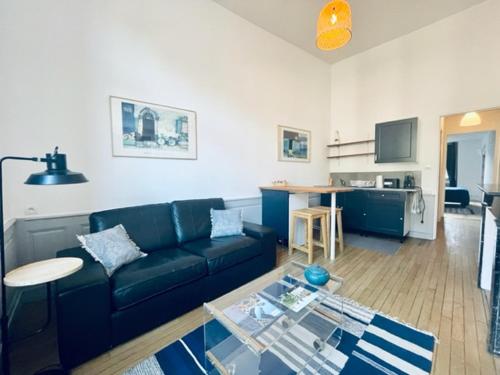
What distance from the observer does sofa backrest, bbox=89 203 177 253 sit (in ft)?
7.06

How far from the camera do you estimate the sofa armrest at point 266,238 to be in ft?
8.84

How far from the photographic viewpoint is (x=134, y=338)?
1.73 m

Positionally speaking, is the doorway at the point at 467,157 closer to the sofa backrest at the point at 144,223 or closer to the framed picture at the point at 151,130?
the framed picture at the point at 151,130

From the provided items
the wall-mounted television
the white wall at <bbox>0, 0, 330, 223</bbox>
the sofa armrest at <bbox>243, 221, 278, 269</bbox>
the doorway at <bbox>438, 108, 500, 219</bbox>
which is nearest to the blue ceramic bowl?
the sofa armrest at <bbox>243, 221, 278, 269</bbox>

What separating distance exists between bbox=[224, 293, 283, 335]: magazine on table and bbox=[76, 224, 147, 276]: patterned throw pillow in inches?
41.5

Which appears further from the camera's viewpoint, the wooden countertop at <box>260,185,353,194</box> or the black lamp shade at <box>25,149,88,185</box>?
the wooden countertop at <box>260,185,353,194</box>

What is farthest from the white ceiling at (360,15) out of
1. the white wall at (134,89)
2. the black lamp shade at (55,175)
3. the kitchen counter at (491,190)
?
the black lamp shade at (55,175)

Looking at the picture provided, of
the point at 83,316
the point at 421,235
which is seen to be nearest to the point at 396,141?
the point at 421,235

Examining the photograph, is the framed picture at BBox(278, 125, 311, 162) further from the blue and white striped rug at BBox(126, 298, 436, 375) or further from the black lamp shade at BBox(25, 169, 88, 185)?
the black lamp shade at BBox(25, 169, 88, 185)

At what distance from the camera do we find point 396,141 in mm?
4270

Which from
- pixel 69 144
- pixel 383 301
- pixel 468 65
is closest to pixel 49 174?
pixel 69 144

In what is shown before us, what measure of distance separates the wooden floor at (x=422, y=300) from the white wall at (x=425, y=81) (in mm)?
1431

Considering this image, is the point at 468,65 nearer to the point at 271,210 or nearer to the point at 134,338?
the point at 271,210

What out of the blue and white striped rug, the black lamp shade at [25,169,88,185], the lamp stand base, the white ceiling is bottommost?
the blue and white striped rug
